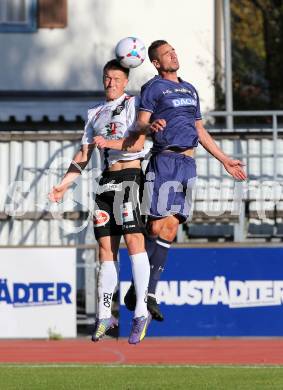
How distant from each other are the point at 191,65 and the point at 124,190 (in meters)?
14.3

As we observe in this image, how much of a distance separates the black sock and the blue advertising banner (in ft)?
23.4

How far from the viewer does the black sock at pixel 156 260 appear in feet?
40.5

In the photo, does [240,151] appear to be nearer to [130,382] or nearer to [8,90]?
[8,90]

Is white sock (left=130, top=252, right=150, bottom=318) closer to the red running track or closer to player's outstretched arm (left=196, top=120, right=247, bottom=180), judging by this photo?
player's outstretched arm (left=196, top=120, right=247, bottom=180)

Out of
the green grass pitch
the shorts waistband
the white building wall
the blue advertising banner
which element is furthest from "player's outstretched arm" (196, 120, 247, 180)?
the white building wall

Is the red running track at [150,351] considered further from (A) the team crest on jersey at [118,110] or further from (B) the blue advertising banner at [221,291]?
(A) the team crest on jersey at [118,110]

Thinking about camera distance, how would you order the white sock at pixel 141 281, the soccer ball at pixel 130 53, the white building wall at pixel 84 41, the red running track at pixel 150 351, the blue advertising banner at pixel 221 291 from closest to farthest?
1. the soccer ball at pixel 130 53
2. the white sock at pixel 141 281
3. the red running track at pixel 150 351
4. the blue advertising banner at pixel 221 291
5. the white building wall at pixel 84 41

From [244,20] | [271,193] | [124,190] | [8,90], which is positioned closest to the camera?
[124,190]

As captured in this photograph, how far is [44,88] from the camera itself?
25.8 metres

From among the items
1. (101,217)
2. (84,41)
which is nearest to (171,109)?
(101,217)

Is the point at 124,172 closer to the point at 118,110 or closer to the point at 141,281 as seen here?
the point at 118,110

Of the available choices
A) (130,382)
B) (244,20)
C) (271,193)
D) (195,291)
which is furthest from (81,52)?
(244,20)

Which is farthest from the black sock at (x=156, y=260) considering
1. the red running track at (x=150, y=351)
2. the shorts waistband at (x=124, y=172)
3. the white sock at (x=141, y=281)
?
the red running track at (x=150, y=351)

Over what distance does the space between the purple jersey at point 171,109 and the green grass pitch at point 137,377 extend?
2673mm
